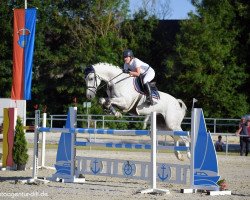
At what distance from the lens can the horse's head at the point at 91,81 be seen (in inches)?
426

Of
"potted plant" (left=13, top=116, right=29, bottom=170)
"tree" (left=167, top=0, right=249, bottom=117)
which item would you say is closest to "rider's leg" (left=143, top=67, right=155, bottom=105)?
"potted plant" (left=13, top=116, right=29, bottom=170)

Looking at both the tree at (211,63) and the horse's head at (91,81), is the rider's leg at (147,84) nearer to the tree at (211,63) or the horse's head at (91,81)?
the horse's head at (91,81)

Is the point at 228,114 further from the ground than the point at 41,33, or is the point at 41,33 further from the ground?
the point at 41,33

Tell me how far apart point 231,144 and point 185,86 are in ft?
21.6

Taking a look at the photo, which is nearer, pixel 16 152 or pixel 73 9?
pixel 16 152

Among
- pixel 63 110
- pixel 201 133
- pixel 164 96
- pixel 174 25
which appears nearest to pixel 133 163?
pixel 201 133

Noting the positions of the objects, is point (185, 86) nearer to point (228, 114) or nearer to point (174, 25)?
point (228, 114)

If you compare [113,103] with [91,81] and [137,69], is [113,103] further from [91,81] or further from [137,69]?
[137,69]

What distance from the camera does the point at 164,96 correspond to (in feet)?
38.8

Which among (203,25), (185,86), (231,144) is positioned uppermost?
(203,25)

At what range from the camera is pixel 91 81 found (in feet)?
35.7

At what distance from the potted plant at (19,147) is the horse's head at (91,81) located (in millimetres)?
2598

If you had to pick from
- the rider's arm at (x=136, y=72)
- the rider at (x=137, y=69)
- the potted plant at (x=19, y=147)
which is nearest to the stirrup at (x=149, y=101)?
the rider at (x=137, y=69)

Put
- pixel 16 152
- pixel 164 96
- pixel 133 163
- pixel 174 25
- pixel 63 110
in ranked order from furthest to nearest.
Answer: pixel 174 25, pixel 63 110, pixel 16 152, pixel 164 96, pixel 133 163
